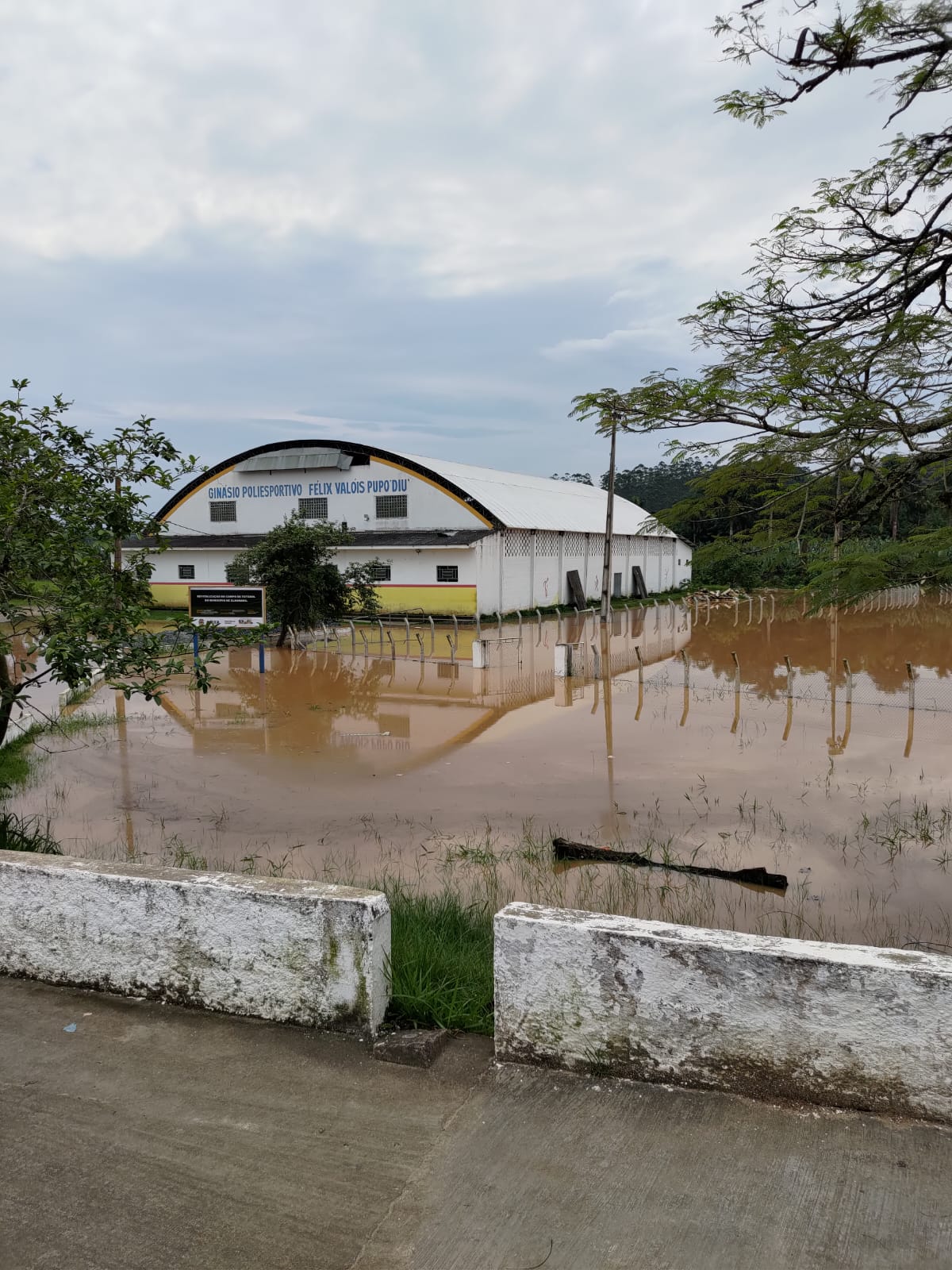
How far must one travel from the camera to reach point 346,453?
116 ft

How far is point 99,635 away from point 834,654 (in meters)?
21.4

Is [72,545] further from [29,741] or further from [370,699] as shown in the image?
[370,699]

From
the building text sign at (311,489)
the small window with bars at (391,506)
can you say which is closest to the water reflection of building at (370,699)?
the small window with bars at (391,506)

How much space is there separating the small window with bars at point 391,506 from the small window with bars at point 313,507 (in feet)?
7.54

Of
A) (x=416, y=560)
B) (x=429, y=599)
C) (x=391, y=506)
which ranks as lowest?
(x=429, y=599)

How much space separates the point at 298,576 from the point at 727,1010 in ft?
74.1

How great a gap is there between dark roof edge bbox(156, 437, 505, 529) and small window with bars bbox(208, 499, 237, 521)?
40.3 inches

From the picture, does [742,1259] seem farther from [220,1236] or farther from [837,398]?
[837,398]

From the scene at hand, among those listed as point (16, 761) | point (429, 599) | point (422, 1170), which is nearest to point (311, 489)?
point (429, 599)

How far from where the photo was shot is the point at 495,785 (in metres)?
11.6

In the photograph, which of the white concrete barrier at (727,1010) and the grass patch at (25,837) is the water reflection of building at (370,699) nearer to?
the grass patch at (25,837)

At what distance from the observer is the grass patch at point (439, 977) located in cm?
399

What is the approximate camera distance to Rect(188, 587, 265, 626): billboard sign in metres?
21.8

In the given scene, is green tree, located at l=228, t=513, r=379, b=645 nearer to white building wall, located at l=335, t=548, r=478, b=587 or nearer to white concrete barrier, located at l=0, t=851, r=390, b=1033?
white building wall, located at l=335, t=548, r=478, b=587
